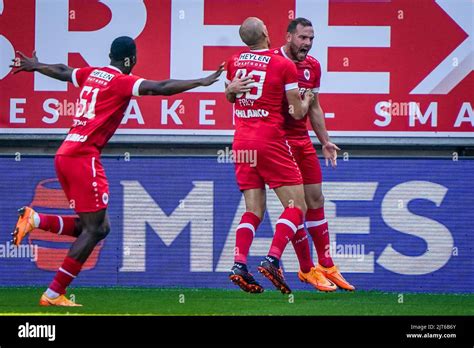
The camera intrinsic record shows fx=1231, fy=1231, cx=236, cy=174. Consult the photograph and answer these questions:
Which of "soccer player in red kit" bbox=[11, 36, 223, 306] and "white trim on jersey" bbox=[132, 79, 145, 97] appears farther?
"soccer player in red kit" bbox=[11, 36, 223, 306]

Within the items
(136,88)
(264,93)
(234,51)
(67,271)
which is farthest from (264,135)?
(234,51)

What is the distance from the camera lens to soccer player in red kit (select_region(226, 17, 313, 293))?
1003 cm

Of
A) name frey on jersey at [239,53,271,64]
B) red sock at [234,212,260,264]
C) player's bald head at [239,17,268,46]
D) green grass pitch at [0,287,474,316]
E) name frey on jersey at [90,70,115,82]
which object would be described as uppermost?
player's bald head at [239,17,268,46]

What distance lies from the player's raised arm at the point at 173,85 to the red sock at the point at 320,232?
2.29 meters

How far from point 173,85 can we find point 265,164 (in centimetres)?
117

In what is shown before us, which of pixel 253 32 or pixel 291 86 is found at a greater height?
pixel 253 32

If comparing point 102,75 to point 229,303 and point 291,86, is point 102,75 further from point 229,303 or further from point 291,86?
point 229,303

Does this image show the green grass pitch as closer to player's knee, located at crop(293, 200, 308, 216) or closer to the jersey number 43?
player's knee, located at crop(293, 200, 308, 216)

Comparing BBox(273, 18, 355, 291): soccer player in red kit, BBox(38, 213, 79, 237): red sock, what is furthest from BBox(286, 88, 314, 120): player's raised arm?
BBox(38, 213, 79, 237): red sock

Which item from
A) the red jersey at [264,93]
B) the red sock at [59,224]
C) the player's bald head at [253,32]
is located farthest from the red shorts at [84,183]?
the player's bald head at [253,32]

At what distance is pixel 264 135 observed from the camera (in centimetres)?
1005

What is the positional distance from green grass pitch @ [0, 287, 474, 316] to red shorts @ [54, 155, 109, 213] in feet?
2.73
